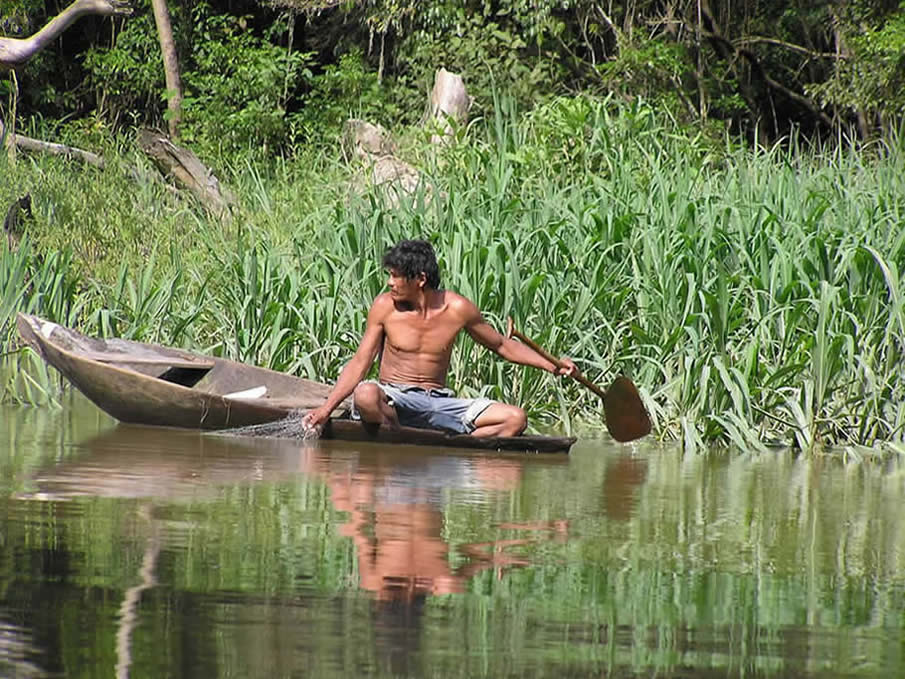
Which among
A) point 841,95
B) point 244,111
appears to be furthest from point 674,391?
point 244,111

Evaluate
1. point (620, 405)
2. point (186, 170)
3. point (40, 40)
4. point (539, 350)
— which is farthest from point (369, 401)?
point (40, 40)

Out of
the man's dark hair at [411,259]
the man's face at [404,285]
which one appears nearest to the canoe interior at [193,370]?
the man's face at [404,285]

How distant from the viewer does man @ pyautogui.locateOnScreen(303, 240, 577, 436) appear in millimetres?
7043

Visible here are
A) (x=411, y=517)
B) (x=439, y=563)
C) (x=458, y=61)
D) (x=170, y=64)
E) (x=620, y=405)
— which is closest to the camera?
(x=439, y=563)

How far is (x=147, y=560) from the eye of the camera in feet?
14.2

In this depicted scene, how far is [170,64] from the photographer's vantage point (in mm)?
16719

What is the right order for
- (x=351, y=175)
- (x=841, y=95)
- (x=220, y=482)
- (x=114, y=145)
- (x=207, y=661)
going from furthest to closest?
(x=841, y=95)
(x=114, y=145)
(x=351, y=175)
(x=220, y=482)
(x=207, y=661)

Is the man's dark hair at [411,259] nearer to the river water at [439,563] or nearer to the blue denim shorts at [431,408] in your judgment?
the blue denim shorts at [431,408]

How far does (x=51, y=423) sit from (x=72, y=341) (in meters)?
0.44

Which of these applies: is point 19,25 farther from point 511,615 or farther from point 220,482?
point 511,615

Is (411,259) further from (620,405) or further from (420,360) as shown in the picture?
(620,405)

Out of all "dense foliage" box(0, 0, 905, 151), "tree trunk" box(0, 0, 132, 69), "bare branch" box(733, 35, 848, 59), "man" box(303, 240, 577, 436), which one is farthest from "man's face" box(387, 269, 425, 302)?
"bare branch" box(733, 35, 848, 59)

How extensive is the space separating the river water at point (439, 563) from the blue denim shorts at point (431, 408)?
205 mm

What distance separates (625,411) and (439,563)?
2.88 metres
